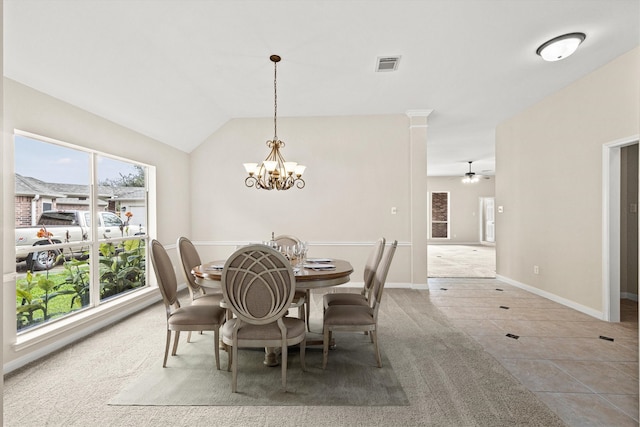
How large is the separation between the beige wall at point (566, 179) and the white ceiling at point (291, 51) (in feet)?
0.96

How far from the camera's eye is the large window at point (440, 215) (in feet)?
39.8

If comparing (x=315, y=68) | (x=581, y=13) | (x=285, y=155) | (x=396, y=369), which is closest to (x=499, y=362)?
(x=396, y=369)

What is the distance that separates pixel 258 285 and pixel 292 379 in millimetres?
810

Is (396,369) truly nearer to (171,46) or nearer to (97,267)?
(97,267)

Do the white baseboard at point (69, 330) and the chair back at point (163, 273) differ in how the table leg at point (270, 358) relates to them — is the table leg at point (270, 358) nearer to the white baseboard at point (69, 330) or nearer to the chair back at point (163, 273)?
the chair back at point (163, 273)

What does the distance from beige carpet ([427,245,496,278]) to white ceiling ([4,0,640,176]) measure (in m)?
3.15

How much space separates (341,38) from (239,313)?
263 cm

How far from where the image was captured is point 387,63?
354 centimetres

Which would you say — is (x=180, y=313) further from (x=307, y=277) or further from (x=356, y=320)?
(x=356, y=320)

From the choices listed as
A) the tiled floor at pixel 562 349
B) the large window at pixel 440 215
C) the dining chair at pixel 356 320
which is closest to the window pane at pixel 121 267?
the dining chair at pixel 356 320

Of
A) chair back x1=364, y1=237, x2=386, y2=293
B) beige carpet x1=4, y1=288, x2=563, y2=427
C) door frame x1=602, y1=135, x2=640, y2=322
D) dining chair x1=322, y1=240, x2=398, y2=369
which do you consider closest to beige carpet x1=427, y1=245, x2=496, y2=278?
door frame x1=602, y1=135, x2=640, y2=322

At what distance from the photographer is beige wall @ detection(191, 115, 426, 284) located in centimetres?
514

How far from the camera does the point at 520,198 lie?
501 cm

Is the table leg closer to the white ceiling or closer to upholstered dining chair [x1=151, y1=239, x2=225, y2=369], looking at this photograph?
upholstered dining chair [x1=151, y1=239, x2=225, y2=369]
